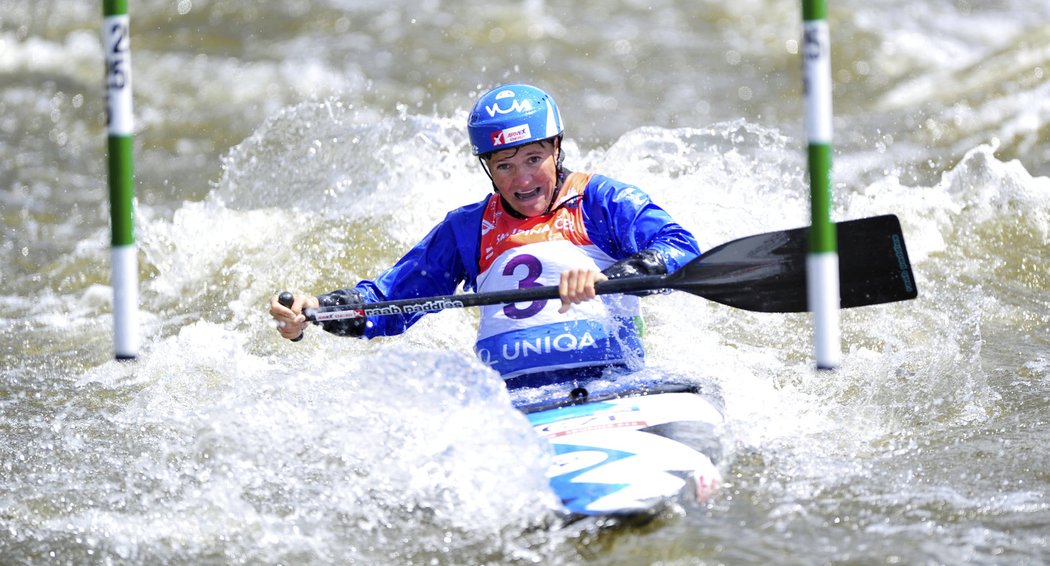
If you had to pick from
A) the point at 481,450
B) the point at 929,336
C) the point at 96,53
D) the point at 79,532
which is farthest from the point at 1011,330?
the point at 96,53

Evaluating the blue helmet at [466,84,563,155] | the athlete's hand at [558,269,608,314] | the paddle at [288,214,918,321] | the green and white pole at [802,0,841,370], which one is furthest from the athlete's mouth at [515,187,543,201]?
the green and white pole at [802,0,841,370]

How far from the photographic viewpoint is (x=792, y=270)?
4.57 meters

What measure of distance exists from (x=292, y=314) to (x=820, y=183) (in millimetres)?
2194

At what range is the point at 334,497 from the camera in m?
4.27

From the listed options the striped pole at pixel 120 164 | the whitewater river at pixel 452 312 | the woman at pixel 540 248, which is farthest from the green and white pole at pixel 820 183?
the striped pole at pixel 120 164

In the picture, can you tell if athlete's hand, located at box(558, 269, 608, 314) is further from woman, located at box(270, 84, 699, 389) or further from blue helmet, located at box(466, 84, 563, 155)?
blue helmet, located at box(466, 84, 563, 155)

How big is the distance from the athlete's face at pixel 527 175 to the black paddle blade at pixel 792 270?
72 cm

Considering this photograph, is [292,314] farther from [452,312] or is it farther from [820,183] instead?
[452,312]

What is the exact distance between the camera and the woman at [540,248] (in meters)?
4.81

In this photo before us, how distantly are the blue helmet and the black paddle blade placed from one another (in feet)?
2.71

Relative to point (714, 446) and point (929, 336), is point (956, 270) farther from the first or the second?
point (714, 446)

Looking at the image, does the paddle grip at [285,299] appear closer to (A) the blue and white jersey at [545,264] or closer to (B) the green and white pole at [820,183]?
(A) the blue and white jersey at [545,264]

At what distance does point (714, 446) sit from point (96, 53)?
468 inches

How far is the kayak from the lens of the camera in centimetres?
392
